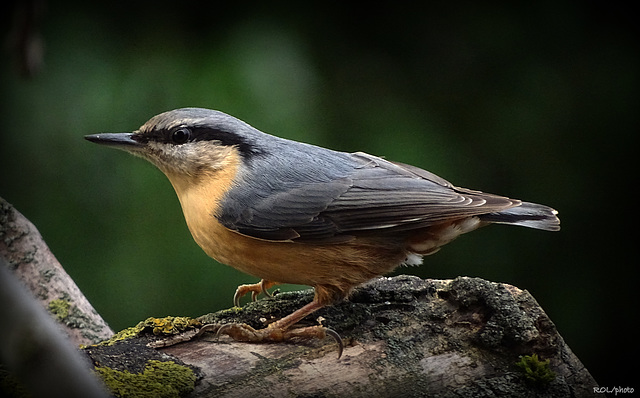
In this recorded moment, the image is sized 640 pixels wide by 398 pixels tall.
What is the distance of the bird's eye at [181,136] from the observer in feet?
7.72

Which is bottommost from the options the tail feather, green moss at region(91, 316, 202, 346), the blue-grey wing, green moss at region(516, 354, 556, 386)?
green moss at region(516, 354, 556, 386)

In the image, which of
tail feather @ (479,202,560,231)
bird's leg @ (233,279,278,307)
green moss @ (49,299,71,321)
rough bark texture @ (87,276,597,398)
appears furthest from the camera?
bird's leg @ (233,279,278,307)

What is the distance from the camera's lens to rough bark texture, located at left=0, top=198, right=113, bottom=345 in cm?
250

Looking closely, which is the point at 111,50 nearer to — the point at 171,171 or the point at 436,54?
the point at 171,171

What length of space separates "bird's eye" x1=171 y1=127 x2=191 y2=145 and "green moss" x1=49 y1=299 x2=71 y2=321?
793 mm

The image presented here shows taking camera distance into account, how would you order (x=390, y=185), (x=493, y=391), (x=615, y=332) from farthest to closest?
(x=615, y=332)
(x=390, y=185)
(x=493, y=391)

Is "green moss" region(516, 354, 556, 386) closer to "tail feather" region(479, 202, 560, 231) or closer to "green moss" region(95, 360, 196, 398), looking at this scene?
"tail feather" region(479, 202, 560, 231)

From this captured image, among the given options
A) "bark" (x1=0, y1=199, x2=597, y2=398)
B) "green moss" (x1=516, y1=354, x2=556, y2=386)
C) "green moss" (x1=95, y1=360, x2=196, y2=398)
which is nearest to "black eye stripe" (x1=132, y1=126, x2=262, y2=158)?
"bark" (x1=0, y1=199, x2=597, y2=398)

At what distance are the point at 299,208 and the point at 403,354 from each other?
1.99 feet

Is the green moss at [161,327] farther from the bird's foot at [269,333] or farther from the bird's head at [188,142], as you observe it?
the bird's head at [188,142]

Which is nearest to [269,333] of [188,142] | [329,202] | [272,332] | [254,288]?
[272,332]

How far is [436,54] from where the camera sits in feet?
11.1

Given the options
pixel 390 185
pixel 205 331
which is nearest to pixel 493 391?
pixel 390 185

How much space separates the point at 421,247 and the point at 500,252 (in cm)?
105
